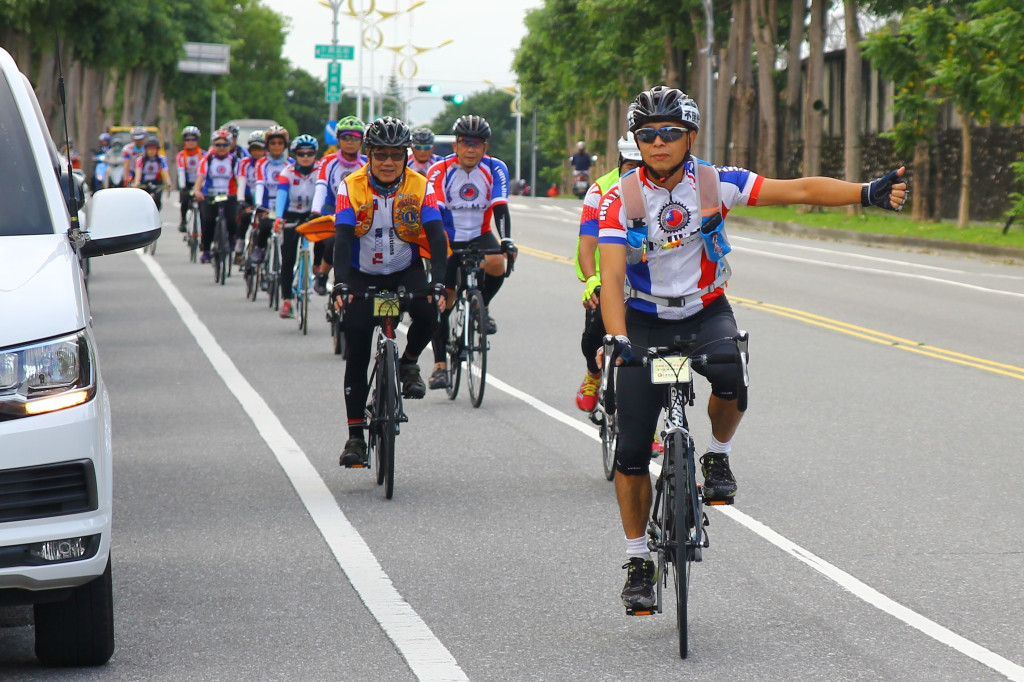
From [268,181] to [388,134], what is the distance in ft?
34.3

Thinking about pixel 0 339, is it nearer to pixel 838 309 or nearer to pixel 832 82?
pixel 838 309

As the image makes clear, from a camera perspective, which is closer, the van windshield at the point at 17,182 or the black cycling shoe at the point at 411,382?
the van windshield at the point at 17,182

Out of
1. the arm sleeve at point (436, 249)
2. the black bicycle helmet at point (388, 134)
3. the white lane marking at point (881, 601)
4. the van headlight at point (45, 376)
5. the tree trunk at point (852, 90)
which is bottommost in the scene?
the white lane marking at point (881, 601)

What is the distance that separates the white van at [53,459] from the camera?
16.0 ft

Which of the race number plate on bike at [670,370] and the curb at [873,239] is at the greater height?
the race number plate on bike at [670,370]

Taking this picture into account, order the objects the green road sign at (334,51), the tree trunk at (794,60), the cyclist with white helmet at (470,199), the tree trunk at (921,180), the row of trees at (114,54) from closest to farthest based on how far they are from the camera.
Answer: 1. the cyclist with white helmet at (470,199)
2. the tree trunk at (921,180)
3. the row of trees at (114,54)
4. the tree trunk at (794,60)
5. the green road sign at (334,51)

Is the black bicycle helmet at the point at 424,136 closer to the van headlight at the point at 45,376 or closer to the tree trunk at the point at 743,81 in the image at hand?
the van headlight at the point at 45,376

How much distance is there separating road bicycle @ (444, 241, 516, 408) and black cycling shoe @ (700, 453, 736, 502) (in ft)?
19.0

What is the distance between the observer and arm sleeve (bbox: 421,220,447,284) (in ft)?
28.9

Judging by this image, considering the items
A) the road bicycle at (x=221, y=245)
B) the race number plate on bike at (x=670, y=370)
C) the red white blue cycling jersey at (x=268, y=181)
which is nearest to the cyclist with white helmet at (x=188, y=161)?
the road bicycle at (x=221, y=245)

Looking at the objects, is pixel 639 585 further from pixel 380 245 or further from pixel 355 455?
pixel 380 245

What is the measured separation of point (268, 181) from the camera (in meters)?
19.0

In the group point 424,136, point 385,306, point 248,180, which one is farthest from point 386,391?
point 248,180

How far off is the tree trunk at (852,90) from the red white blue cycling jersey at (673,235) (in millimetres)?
33151
